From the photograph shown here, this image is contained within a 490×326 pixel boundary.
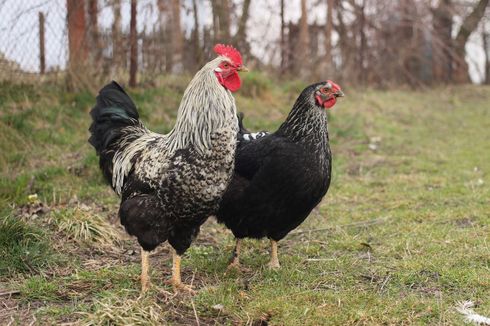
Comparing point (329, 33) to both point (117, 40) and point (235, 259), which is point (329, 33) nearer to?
point (117, 40)

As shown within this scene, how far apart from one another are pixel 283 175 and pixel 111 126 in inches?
57.7

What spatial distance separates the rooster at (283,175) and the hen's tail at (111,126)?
3.05 feet

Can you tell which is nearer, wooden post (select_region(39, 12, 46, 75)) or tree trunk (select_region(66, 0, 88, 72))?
→ wooden post (select_region(39, 12, 46, 75))

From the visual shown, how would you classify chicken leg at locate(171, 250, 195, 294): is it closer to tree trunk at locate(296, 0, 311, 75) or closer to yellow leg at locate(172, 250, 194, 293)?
yellow leg at locate(172, 250, 194, 293)

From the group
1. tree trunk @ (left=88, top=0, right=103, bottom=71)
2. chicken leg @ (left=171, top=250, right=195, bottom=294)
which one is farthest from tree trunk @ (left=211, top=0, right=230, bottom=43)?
chicken leg @ (left=171, top=250, right=195, bottom=294)

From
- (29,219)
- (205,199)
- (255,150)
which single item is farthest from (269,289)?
(29,219)

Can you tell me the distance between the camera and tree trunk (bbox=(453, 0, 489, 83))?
738 inches

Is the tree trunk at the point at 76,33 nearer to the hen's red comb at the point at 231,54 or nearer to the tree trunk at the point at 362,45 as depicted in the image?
the hen's red comb at the point at 231,54

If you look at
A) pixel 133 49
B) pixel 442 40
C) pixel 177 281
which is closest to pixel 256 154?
pixel 177 281

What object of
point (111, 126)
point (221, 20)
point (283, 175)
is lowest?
point (283, 175)

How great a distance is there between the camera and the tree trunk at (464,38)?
738 inches

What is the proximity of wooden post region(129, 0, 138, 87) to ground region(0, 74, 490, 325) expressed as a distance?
246 mm

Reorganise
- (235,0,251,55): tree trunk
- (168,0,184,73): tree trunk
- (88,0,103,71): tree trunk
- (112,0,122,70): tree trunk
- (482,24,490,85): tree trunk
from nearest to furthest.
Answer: (88,0,103,71): tree trunk, (112,0,122,70): tree trunk, (168,0,184,73): tree trunk, (235,0,251,55): tree trunk, (482,24,490,85): tree trunk

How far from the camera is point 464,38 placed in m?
19.5
